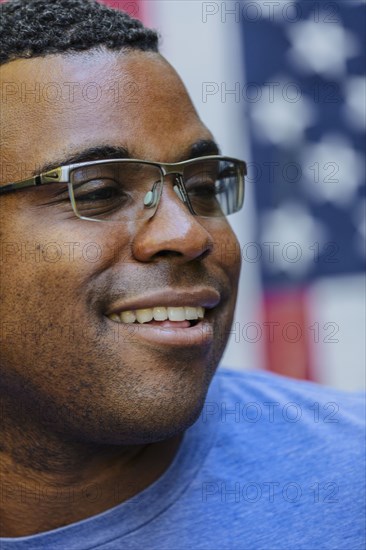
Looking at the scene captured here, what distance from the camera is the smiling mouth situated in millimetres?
1962

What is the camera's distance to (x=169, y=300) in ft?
6.44

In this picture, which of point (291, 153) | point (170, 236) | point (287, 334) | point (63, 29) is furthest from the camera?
point (291, 153)

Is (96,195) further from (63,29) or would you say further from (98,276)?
(63,29)

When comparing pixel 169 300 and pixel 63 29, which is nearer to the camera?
pixel 169 300

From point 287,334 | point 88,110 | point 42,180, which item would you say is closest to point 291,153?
point 287,334

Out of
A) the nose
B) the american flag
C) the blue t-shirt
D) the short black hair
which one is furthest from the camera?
the american flag

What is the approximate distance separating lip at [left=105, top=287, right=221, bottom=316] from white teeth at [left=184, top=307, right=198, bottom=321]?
0.01 meters

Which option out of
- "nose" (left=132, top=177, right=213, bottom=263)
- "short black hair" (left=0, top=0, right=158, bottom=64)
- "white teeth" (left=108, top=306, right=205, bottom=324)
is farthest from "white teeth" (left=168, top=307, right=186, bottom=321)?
"short black hair" (left=0, top=0, right=158, bottom=64)

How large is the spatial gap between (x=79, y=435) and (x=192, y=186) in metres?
0.70

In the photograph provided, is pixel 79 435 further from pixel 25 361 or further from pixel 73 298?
pixel 73 298

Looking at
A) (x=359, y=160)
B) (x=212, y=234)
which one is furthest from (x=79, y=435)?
(x=359, y=160)

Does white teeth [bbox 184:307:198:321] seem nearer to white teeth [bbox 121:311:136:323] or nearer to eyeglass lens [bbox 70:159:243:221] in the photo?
white teeth [bbox 121:311:136:323]

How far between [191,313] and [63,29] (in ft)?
2.79

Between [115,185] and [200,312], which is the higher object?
[115,185]
